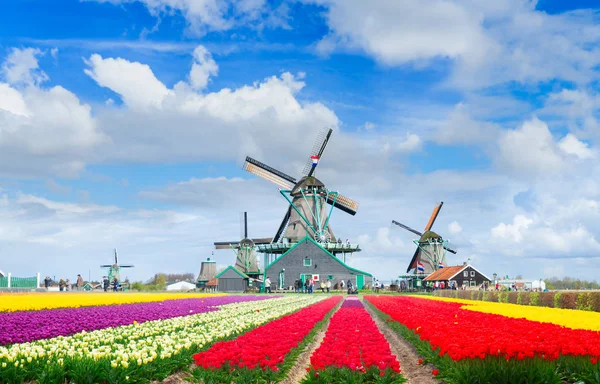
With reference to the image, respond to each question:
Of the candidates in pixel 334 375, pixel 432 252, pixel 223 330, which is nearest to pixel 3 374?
pixel 334 375

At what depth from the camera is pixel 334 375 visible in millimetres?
8586

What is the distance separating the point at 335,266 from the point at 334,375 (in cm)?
Result: 5876

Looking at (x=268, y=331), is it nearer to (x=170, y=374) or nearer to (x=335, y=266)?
(x=170, y=374)

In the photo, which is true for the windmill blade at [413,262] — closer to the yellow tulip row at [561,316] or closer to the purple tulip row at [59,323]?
the yellow tulip row at [561,316]

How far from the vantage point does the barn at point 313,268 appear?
66812mm

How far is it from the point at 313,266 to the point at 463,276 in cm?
2470

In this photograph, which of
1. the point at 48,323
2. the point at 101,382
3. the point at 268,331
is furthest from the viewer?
the point at 48,323

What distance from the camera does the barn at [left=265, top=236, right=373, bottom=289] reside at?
66812 millimetres

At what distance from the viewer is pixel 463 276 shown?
7981 cm

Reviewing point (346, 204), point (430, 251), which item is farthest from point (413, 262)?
point (346, 204)

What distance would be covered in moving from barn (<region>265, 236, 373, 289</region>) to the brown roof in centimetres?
1686

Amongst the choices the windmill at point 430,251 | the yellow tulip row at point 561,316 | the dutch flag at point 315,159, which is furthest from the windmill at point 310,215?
the yellow tulip row at point 561,316

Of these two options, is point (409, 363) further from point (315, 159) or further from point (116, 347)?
point (315, 159)

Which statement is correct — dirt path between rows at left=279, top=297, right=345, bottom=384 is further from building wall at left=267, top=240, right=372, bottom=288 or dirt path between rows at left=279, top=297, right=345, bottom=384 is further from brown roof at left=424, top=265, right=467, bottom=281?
brown roof at left=424, top=265, right=467, bottom=281
